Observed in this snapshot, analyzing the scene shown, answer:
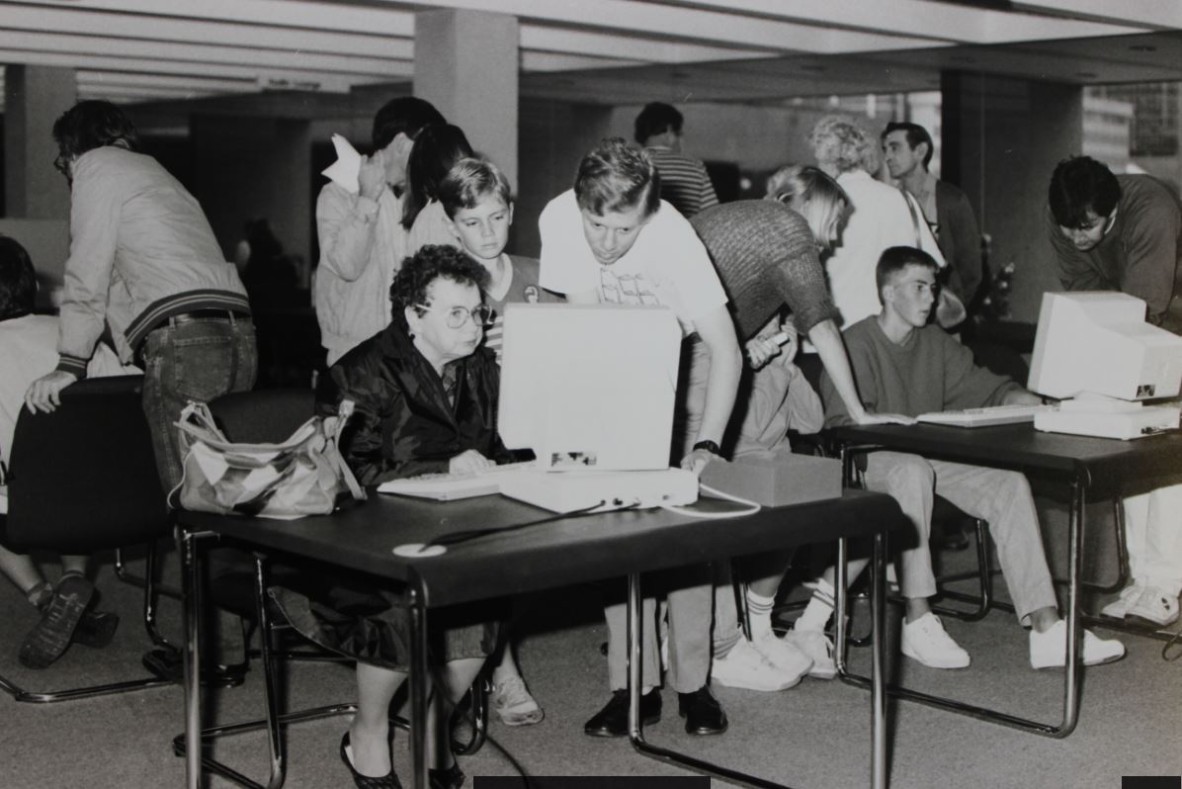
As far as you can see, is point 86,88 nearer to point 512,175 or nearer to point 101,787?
point 512,175

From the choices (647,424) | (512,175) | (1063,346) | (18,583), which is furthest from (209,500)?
(512,175)

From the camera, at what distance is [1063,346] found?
142 inches

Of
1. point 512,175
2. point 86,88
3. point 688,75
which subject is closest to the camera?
point 512,175

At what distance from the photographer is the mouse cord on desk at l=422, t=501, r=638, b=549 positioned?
7.27 ft

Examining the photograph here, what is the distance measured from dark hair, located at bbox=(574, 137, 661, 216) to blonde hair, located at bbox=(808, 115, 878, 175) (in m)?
2.04

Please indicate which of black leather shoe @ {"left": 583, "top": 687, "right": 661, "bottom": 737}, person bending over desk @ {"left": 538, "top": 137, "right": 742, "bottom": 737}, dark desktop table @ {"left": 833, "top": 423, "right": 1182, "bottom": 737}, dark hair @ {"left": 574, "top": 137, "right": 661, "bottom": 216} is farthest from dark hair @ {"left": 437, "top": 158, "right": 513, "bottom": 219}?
black leather shoe @ {"left": 583, "top": 687, "right": 661, "bottom": 737}

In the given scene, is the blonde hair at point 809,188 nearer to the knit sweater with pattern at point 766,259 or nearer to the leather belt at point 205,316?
the knit sweater with pattern at point 766,259

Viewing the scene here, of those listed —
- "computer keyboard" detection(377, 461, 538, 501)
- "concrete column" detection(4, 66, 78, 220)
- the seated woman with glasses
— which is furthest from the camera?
"concrete column" detection(4, 66, 78, 220)

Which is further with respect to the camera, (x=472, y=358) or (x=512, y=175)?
(x=512, y=175)

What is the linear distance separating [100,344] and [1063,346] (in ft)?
9.37

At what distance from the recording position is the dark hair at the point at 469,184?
3.15 metres

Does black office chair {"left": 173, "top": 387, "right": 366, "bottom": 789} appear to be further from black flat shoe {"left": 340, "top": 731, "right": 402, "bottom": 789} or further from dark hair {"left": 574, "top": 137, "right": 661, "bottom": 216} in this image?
dark hair {"left": 574, "top": 137, "right": 661, "bottom": 216}

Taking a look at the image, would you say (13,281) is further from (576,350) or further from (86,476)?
(576,350)

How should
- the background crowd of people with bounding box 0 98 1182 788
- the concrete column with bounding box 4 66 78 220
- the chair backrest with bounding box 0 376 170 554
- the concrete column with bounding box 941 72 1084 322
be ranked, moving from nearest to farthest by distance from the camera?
the background crowd of people with bounding box 0 98 1182 788 < the chair backrest with bounding box 0 376 170 554 < the concrete column with bounding box 941 72 1084 322 < the concrete column with bounding box 4 66 78 220
